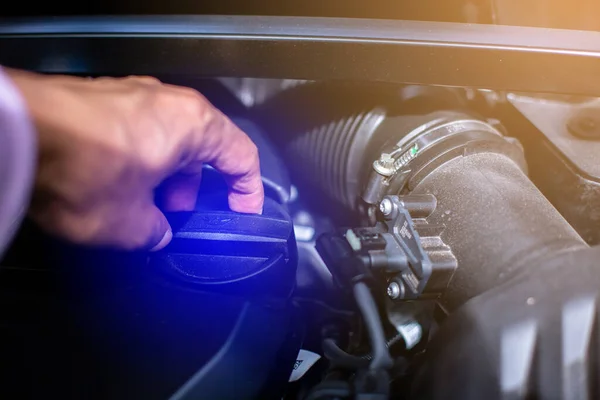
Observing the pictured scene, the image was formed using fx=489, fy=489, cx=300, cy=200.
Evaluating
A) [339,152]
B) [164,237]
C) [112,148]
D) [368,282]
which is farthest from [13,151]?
[339,152]

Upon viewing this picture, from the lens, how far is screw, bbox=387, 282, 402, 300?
55 centimetres

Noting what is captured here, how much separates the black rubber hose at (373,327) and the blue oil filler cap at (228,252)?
0.45 ft

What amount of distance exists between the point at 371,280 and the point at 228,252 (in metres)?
0.21

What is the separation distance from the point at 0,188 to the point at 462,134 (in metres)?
0.53

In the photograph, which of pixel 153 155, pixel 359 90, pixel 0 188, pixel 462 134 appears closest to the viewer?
pixel 0 188

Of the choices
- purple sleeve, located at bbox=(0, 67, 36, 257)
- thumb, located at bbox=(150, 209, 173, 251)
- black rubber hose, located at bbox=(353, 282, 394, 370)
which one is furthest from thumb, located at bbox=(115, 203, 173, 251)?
black rubber hose, located at bbox=(353, 282, 394, 370)

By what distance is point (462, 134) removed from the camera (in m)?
0.64

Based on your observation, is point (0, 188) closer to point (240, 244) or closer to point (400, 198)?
point (240, 244)

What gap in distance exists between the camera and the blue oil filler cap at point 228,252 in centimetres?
65

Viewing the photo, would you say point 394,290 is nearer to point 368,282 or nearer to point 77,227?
point 368,282

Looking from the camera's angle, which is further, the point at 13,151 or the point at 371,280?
the point at 371,280

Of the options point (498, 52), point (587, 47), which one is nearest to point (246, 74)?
point (498, 52)

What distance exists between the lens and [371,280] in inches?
22.2

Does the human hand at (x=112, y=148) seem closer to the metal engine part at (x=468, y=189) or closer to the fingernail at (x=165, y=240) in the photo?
the fingernail at (x=165, y=240)
